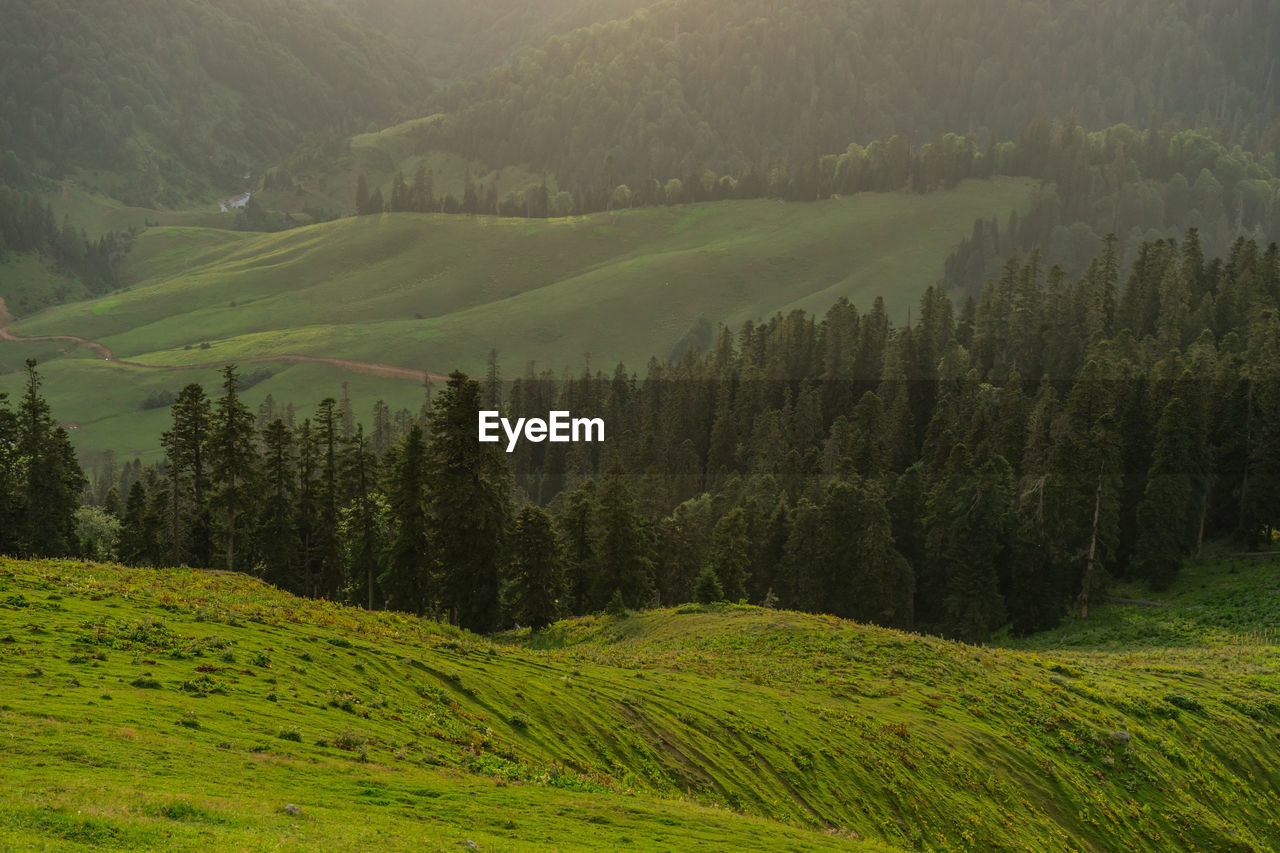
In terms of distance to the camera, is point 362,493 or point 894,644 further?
point 362,493

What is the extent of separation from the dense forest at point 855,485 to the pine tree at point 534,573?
17 cm

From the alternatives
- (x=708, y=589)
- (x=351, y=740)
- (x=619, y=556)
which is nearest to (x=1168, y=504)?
(x=708, y=589)

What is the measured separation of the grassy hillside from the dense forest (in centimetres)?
2066

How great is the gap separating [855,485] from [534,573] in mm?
43714

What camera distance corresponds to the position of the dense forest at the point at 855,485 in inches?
3024

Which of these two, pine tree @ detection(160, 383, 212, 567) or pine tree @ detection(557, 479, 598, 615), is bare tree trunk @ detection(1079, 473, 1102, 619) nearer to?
pine tree @ detection(557, 479, 598, 615)

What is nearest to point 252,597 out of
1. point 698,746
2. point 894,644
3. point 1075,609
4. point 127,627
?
point 127,627

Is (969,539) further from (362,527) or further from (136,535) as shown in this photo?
(136,535)

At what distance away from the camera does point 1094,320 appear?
506 feet

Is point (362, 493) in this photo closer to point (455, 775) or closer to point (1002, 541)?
point (455, 775)

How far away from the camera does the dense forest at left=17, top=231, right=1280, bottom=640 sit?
76.8m

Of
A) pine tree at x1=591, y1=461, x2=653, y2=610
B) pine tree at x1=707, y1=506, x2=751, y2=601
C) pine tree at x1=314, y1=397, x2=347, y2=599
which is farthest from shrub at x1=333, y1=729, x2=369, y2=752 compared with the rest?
pine tree at x1=707, y1=506, x2=751, y2=601

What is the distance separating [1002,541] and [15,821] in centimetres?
10459

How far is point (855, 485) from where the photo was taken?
→ 106375 millimetres
